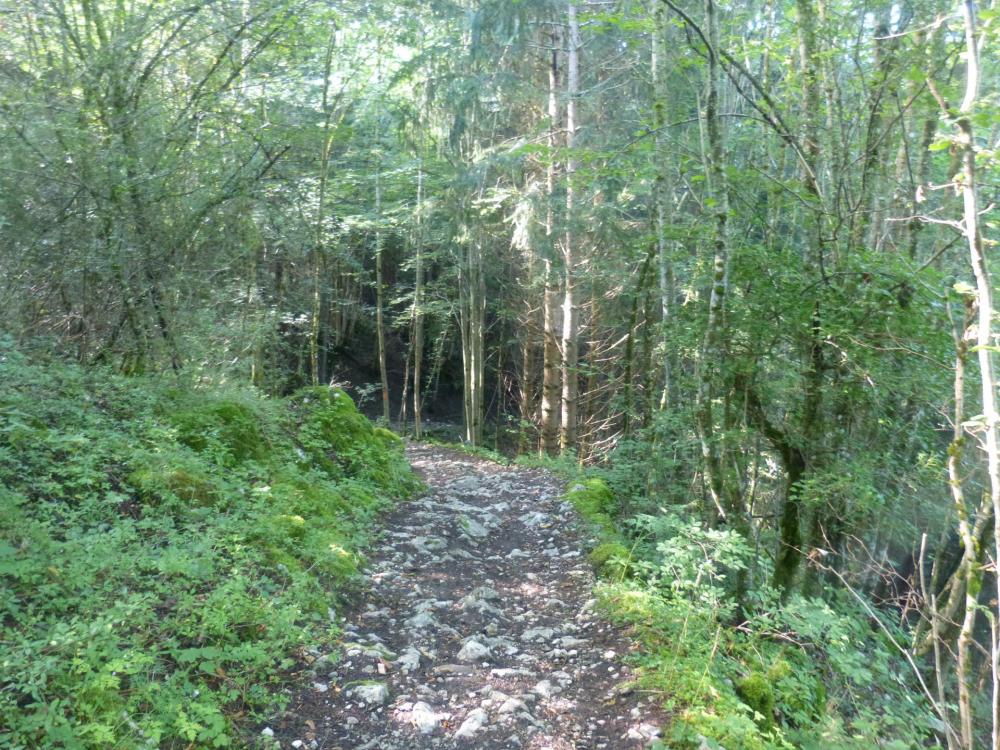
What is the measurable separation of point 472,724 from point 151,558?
2.24 meters

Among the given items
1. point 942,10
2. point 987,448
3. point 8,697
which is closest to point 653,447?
point 942,10

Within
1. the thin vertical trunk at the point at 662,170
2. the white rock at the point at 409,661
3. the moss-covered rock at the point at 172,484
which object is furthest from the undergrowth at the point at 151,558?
the thin vertical trunk at the point at 662,170

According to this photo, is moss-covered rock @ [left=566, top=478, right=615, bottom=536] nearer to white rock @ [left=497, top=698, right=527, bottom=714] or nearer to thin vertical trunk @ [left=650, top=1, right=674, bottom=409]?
thin vertical trunk @ [left=650, top=1, right=674, bottom=409]

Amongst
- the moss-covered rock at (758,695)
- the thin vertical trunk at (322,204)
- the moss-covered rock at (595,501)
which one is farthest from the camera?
the thin vertical trunk at (322,204)

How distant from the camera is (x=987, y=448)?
9.20 ft

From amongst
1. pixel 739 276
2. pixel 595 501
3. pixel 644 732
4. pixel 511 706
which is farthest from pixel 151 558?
pixel 595 501

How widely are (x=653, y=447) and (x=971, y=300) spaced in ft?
18.8

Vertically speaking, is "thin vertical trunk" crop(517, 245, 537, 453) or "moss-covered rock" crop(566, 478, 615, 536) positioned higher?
"thin vertical trunk" crop(517, 245, 537, 453)

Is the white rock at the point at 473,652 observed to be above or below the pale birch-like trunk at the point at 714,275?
below

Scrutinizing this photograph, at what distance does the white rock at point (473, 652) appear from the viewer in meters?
4.57

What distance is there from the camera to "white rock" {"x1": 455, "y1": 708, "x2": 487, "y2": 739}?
12.0ft

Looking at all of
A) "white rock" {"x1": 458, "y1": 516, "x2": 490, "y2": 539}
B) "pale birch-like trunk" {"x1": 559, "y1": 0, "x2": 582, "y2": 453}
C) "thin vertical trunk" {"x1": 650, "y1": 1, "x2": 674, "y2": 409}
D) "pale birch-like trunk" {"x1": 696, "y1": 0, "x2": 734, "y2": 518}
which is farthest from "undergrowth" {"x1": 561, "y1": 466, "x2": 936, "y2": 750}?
"pale birch-like trunk" {"x1": 559, "y1": 0, "x2": 582, "y2": 453}

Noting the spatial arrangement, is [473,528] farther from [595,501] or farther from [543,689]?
[543,689]

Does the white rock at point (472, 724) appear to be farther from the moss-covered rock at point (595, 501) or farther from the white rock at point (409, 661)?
the moss-covered rock at point (595, 501)
